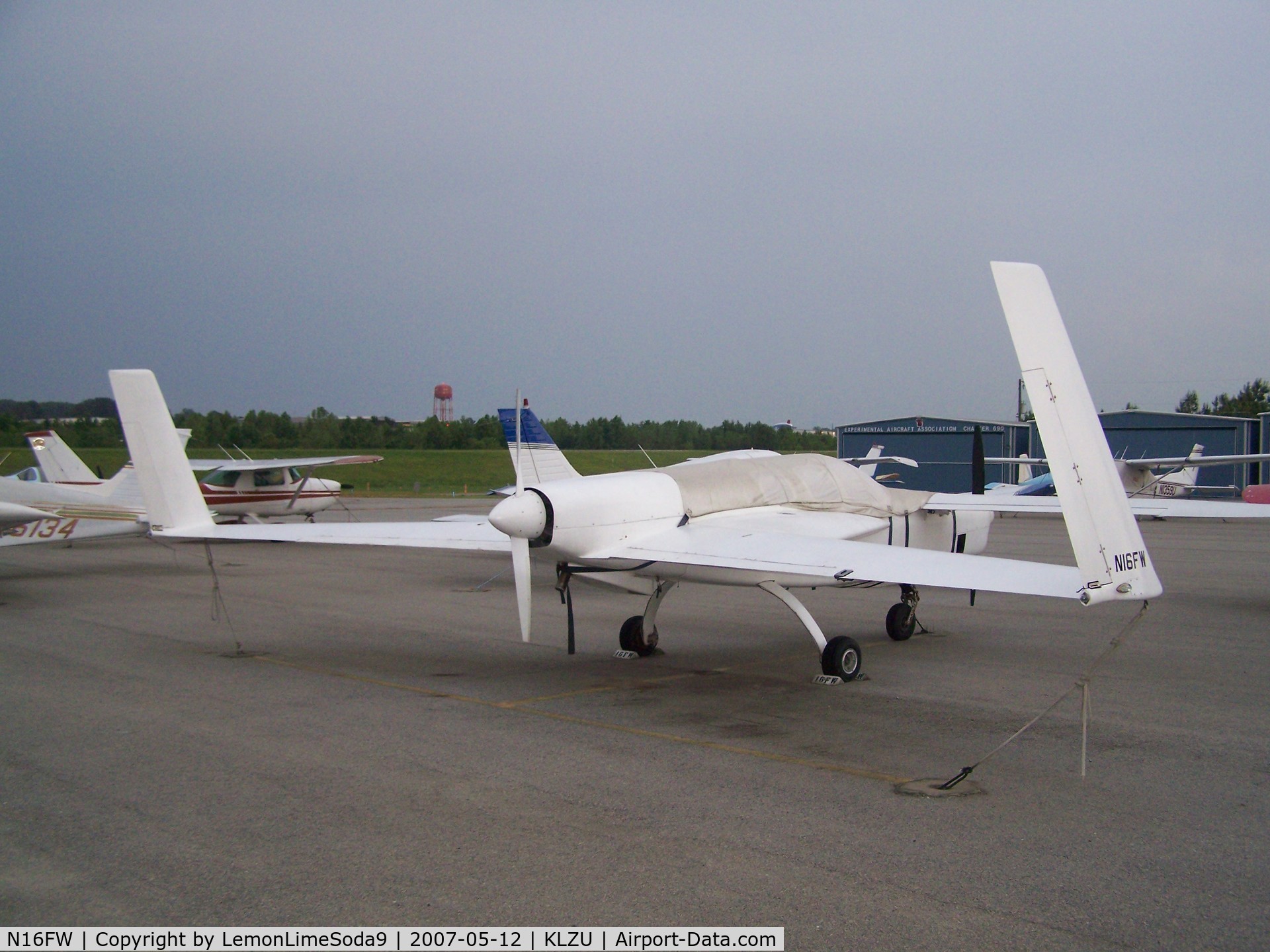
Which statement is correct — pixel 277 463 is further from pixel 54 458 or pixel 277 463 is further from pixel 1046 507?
pixel 1046 507

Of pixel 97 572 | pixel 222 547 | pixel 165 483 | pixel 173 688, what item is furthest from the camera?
pixel 222 547

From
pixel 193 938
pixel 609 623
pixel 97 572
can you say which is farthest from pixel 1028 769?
pixel 97 572

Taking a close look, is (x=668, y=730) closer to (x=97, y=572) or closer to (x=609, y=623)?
(x=609, y=623)

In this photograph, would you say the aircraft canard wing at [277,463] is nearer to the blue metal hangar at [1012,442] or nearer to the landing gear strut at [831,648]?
the landing gear strut at [831,648]

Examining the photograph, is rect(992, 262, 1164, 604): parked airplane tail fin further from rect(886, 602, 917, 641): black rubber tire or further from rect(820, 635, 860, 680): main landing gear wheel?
rect(886, 602, 917, 641): black rubber tire

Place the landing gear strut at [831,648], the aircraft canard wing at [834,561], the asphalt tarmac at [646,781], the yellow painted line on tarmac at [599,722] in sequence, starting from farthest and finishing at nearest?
the landing gear strut at [831,648] → the yellow painted line on tarmac at [599,722] → the aircraft canard wing at [834,561] → the asphalt tarmac at [646,781]

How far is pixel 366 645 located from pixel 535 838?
679 centimetres

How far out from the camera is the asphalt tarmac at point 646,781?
419 centimetres

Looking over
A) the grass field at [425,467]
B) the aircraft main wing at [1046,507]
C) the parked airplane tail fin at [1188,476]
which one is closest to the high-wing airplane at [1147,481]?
the parked airplane tail fin at [1188,476]

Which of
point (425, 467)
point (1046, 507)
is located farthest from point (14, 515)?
point (425, 467)

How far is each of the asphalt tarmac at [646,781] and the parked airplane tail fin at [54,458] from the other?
47.8 ft

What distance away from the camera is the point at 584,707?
811 cm

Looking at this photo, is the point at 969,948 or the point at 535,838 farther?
the point at 535,838

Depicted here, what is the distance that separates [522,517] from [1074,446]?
4.48 m
